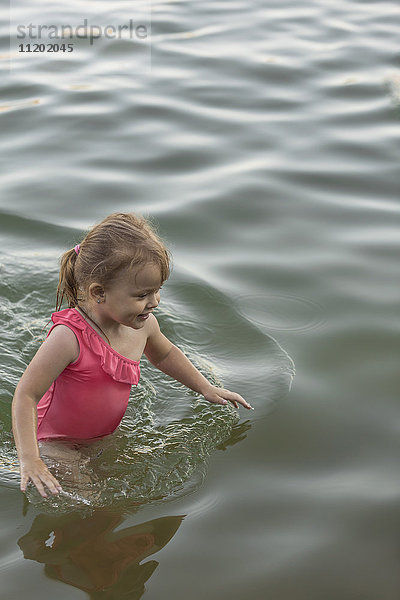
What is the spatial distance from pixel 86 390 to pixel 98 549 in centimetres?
68

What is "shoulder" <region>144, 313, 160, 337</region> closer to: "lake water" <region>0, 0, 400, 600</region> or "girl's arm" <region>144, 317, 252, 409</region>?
"girl's arm" <region>144, 317, 252, 409</region>

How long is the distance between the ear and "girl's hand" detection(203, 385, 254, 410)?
2.46 ft

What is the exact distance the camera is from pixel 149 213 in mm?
5711

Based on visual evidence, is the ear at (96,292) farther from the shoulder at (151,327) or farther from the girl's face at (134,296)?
the shoulder at (151,327)

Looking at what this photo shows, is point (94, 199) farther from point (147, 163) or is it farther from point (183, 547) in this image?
point (183, 547)

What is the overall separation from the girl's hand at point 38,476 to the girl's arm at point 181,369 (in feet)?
2.81

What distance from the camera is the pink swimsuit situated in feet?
10.9

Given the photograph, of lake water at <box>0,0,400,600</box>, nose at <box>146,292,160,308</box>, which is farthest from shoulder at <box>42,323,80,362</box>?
lake water at <box>0,0,400,600</box>

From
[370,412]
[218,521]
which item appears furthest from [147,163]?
[218,521]

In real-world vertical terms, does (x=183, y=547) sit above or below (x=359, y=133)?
below

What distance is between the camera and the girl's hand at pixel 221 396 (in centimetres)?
368

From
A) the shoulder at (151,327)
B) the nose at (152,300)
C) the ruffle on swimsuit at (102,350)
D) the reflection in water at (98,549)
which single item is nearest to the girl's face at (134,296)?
the nose at (152,300)

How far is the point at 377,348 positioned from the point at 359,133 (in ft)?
11.1

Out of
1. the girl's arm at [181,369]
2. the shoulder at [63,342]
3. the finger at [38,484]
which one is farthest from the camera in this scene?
the girl's arm at [181,369]
